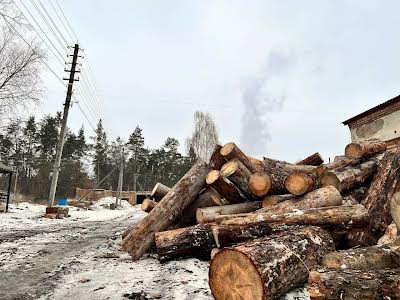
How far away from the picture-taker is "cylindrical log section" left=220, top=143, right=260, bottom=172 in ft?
20.2

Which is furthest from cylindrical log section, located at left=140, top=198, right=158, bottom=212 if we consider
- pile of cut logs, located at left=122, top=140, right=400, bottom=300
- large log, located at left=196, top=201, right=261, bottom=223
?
large log, located at left=196, top=201, right=261, bottom=223

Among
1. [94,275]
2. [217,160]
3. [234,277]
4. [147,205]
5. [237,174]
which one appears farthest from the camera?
[147,205]

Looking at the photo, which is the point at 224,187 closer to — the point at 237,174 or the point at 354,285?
the point at 237,174

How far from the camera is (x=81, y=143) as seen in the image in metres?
59.8

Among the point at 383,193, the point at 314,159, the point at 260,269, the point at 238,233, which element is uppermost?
the point at 314,159

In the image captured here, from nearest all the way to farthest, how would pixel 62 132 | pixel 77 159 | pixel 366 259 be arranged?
pixel 366 259 → pixel 62 132 → pixel 77 159

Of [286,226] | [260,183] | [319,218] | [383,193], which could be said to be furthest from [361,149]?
[286,226]

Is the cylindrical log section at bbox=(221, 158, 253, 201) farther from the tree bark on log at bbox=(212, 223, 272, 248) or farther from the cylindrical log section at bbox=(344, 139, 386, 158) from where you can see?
the cylindrical log section at bbox=(344, 139, 386, 158)

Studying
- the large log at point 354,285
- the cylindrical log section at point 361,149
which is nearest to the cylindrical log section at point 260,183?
the cylindrical log section at point 361,149

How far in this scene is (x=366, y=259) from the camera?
3.15 metres

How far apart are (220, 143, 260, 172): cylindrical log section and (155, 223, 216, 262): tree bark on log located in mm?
1656

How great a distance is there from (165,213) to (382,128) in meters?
13.8

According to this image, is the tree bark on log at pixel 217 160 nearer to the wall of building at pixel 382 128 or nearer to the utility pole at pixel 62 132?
the wall of building at pixel 382 128

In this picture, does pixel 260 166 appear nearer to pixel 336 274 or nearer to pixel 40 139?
pixel 336 274
